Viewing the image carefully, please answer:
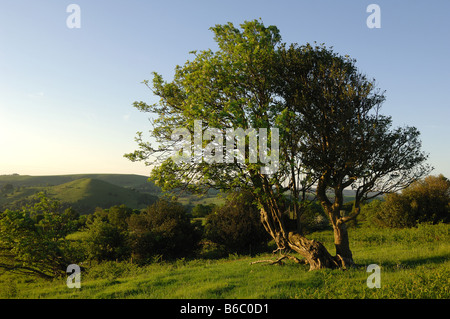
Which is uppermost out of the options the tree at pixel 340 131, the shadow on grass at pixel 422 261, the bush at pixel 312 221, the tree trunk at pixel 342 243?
the tree at pixel 340 131

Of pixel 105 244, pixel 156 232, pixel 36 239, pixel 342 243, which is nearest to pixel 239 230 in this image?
pixel 156 232

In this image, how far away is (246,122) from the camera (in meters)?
12.2

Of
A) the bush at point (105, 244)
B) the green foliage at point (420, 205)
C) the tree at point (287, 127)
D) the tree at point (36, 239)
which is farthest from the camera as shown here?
the green foliage at point (420, 205)

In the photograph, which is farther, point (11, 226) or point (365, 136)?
point (11, 226)

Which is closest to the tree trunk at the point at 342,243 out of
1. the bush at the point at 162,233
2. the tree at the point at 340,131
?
the tree at the point at 340,131

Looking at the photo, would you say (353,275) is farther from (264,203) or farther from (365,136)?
(365,136)

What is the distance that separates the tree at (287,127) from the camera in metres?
13.0

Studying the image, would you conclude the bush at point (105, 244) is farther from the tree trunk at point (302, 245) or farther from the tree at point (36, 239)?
the tree trunk at point (302, 245)

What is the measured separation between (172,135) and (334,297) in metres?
10.6

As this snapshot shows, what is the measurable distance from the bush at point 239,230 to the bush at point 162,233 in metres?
3.22

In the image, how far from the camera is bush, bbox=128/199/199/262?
30.1 metres

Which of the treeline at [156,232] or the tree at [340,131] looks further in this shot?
the treeline at [156,232]

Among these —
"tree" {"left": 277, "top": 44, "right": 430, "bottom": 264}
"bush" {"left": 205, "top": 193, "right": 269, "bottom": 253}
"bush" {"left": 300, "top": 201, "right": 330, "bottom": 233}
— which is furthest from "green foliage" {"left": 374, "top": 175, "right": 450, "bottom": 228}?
"tree" {"left": 277, "top": 44, "right": 430, "bottom": 264}

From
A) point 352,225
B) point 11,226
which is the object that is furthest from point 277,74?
point 352,225
